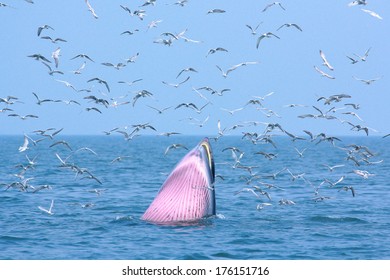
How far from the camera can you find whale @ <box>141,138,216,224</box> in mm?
27781

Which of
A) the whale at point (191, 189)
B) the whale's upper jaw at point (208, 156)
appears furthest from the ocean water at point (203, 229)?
the whale's upper jaw at point (208, 156)

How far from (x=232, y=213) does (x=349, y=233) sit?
21.1ft

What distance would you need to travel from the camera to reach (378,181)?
5531cm

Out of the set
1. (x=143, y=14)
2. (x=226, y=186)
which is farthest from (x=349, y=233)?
(x=226, y=186)

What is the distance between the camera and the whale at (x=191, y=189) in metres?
27.8

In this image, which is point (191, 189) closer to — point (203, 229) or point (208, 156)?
point (208, 156)

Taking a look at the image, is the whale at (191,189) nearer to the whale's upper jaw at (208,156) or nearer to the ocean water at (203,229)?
the whale's upper jaw at (208,156)

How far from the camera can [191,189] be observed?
27.8 metres

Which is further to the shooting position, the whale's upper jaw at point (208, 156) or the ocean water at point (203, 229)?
the whale's upper jaw at point (208, 156)

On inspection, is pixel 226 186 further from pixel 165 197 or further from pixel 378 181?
pixel 165 197

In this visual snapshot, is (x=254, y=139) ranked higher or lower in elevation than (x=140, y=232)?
higher

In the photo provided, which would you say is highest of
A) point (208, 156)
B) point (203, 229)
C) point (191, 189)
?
point (208, 156)

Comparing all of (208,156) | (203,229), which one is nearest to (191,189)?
(208,156)
